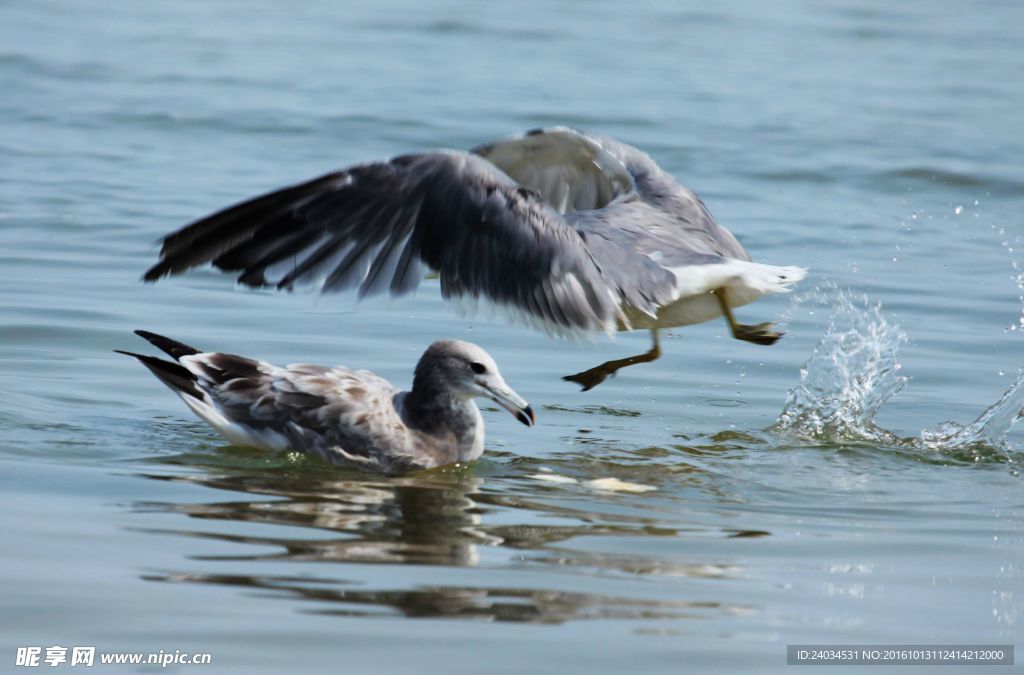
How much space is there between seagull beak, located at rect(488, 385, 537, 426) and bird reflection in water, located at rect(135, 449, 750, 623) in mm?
312

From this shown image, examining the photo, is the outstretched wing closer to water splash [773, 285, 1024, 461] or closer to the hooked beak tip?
the hooked beak tip

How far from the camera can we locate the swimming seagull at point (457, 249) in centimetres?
699

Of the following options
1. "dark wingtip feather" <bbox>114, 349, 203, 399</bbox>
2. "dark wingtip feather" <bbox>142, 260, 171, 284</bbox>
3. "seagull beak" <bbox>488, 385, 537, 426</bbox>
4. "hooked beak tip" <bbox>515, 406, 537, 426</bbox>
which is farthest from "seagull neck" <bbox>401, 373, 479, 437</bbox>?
"dark wingtip feather" <bbox>142, 260, 171, 284</bbox>

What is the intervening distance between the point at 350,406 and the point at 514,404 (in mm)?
728

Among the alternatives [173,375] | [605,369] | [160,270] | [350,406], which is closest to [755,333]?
[605,369]

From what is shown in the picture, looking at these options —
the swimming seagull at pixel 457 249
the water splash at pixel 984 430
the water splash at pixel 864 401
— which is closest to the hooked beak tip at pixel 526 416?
Answer: the swimming seagull at pixel 457 249

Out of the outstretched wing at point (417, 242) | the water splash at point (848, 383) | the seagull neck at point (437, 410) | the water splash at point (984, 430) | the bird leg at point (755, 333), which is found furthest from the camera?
the bird leg at point (755, 333)

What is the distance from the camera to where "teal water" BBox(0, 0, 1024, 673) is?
516cm

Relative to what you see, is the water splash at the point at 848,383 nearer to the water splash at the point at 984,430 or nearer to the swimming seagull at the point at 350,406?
the water splash at the point at 984,430

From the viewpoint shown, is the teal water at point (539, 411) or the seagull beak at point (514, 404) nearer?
the teal water at point (539, 411)

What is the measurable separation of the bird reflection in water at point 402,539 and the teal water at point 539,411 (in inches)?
0.8

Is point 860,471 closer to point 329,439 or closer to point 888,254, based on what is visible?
point 329,439

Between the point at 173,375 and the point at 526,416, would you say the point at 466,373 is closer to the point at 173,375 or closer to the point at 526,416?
the point at 526,416

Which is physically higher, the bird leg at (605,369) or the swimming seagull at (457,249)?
the swimming seagull at (457,249)
